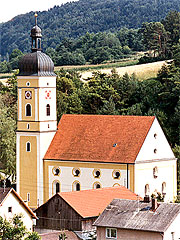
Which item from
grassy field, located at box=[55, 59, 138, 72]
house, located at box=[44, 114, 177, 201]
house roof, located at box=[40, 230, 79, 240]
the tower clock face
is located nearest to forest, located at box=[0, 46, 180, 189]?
house, located at box=[44, 114, 177, 201]

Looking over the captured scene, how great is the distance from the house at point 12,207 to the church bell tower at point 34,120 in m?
16.6

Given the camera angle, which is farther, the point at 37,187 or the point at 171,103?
the point at 171,103

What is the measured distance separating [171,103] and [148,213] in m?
44.8

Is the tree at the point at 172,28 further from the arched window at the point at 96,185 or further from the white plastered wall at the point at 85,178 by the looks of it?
the arched window at the point at 96,185

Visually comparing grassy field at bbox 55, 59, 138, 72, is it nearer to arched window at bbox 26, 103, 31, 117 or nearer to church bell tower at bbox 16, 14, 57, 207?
church bell tower at bbox 16, 14, 57, 207

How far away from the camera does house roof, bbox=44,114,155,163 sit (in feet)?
224

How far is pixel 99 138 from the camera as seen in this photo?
70688mm

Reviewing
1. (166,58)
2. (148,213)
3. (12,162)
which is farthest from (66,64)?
(148,213)

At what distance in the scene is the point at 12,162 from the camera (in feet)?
280

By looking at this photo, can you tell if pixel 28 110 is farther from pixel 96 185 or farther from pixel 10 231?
pixel 10 231

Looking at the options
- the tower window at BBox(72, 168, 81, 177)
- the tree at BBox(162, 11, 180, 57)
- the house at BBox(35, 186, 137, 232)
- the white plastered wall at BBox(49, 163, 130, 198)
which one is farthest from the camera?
the tree at BBox(162, 11, 180, 57)

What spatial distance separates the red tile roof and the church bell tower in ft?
34.8

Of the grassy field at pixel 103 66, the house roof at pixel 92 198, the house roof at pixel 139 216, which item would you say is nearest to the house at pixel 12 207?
the house roof at pixel 92 198

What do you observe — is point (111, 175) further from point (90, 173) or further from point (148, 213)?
point (148, 213)
